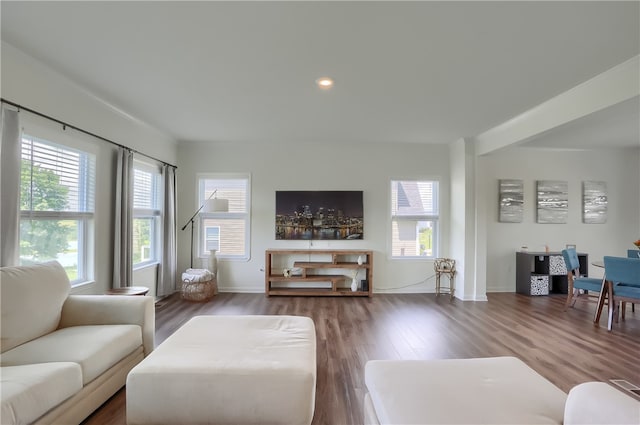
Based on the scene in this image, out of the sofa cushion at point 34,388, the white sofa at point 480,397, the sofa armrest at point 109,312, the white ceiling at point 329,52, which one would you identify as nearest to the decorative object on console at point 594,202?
the white ceiling at point 329,52

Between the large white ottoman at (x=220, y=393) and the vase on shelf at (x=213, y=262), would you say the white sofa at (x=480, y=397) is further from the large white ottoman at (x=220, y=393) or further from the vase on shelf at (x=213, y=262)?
the vase on shelf at (x=213, y=262)

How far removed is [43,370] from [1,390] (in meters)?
0.20

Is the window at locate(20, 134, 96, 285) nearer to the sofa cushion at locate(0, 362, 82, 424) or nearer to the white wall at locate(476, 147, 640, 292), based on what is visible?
the sofa cushion at locate(0, 362, 82, 424)

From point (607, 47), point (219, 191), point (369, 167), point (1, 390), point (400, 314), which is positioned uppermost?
point (607, 47)

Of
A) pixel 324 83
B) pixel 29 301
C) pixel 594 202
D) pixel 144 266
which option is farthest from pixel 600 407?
pixel 594 202

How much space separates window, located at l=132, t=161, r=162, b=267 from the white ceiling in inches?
38.3

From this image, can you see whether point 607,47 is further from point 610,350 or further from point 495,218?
point 495,218

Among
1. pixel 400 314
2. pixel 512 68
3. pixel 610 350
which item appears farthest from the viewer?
pixel 400 314

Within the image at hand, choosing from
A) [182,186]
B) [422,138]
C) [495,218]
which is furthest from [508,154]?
[182,186]

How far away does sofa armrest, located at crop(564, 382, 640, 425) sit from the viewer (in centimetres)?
102

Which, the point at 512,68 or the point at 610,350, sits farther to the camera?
the point at 610,350

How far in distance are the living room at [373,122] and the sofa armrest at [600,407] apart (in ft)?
6.74

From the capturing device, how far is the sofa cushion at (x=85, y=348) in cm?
177

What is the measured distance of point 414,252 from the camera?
17.6 ft
